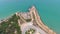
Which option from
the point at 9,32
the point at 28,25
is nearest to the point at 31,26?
the point at 28,25

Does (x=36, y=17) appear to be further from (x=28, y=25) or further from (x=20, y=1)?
(x=20, y=1)

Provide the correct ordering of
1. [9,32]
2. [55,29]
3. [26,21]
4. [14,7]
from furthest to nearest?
[14,7] < [55,29] < [26,21] < [9,32]

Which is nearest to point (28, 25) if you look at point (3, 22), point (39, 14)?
point (3, 22)

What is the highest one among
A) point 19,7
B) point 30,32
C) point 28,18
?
point 19,7

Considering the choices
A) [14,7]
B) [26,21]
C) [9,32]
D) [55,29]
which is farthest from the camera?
[14,7]

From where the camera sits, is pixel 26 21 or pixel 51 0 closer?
pixel 26 21

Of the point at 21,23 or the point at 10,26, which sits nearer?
the point at 10,26

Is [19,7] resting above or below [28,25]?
above

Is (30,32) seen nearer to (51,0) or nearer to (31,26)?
(31,26)
